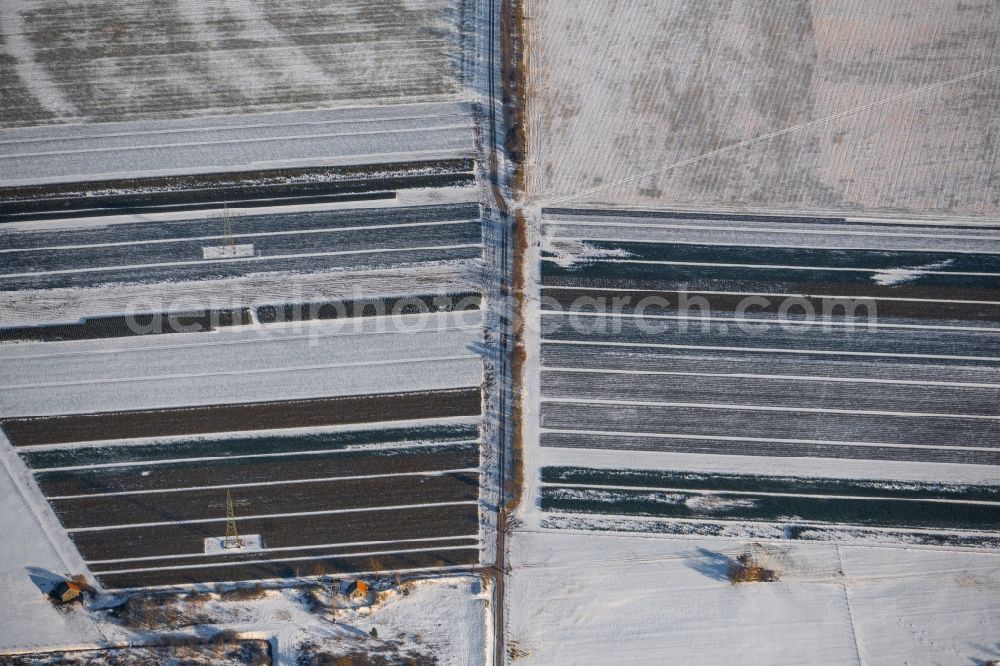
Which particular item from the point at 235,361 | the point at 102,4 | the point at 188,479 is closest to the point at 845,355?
the point at 235,361

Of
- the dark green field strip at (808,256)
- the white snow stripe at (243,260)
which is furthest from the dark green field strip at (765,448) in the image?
the white snow stripe at (243,260)

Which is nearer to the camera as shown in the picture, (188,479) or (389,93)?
(188,479)

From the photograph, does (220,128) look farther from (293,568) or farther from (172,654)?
(172,654)

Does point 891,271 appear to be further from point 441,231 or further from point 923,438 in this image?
point 441,231

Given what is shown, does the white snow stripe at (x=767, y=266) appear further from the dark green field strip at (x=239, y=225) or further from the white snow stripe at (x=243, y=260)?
the dark green field strip at (x=239, y=225)

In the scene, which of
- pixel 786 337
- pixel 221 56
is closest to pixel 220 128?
pixel 221 56

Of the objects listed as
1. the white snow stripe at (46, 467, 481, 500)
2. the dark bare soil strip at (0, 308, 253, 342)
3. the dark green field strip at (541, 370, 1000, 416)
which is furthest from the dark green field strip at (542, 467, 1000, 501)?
A: the dark bare soil strip at (0, 308, 253, 342)
